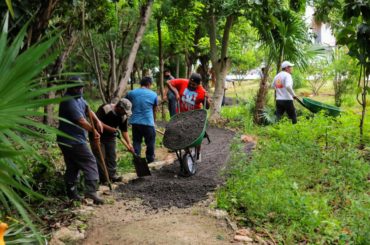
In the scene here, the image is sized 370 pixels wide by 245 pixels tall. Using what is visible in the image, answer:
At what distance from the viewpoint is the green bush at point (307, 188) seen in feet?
15.6

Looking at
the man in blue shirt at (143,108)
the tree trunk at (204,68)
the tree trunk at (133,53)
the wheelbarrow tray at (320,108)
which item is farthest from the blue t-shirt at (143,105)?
the tree trunk at (204,68)

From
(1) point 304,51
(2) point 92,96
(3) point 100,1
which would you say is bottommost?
(2) point 92,96

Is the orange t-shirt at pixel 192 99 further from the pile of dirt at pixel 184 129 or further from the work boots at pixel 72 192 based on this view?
the work boots at pixel 72 192

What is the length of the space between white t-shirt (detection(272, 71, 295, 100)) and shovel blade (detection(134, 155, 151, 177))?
4713 mm

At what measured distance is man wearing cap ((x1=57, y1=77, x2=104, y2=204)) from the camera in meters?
5.34

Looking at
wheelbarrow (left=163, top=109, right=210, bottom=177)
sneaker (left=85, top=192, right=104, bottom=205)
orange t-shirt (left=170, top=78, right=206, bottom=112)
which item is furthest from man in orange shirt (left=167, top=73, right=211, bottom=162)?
sneaker (left=85, top=192, right=104, bottom=205)

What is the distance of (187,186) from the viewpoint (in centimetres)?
664

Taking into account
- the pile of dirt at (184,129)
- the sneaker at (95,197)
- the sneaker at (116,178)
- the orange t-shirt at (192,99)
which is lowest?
the sneaker at (116,178)

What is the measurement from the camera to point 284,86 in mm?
10547

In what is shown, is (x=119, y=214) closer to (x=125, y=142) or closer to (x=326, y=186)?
(x=125, y=142)

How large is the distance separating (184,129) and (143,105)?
806mm

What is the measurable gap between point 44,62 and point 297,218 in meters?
3.39

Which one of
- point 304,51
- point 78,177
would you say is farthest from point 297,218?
point 304,51

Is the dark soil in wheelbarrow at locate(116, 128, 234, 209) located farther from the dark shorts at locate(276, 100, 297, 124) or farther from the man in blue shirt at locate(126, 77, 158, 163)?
the dark shorts at locate(276, 100, 297, 124)
